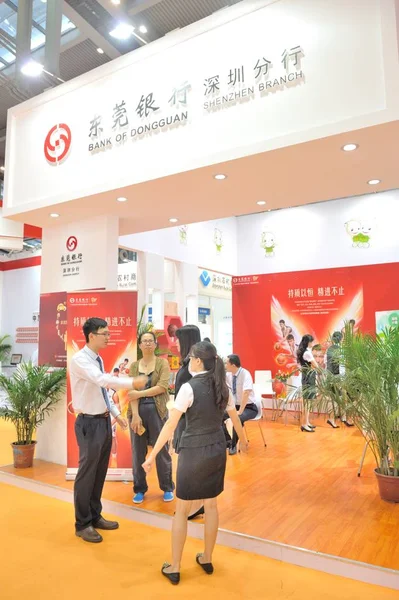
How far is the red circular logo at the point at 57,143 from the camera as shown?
15.3ft

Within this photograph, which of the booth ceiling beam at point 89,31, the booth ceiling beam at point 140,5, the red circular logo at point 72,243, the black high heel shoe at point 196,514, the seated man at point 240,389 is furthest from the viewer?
A: the booth ceiling beam at point 89,31

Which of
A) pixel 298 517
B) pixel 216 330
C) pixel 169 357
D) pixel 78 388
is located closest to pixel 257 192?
pixel 78 388

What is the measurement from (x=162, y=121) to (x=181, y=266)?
17.3 feet

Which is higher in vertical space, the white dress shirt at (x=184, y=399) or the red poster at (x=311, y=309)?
the red poster at (x=311, y=309)

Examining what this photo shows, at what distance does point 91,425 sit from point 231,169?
2.30 m

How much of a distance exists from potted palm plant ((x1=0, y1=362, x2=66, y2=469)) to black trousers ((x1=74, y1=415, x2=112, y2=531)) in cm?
162

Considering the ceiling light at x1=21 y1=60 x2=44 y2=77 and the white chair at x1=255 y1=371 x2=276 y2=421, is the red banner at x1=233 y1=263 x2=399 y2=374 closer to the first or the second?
the white chair at x1=255 y1=371 x2=276 y2=421

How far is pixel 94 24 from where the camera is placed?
578 cm

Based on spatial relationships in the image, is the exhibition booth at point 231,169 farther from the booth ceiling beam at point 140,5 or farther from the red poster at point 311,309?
the red poster at point 311,309

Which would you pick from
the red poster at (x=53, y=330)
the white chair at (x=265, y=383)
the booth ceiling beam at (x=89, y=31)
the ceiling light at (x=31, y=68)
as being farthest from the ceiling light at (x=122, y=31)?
the white chair at (x=265, y=383)

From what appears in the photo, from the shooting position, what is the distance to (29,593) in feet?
8.04

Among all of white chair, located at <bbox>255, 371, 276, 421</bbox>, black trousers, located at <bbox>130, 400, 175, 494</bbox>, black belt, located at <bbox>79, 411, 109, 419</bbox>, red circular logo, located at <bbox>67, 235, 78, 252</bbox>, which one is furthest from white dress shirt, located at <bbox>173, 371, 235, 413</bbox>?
white chair, located at <bbox>255, 371, 276, 421</bbox>

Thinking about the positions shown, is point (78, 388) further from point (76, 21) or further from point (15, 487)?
point (76, 21)

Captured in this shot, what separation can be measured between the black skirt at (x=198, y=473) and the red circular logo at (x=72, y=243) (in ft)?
11.0
